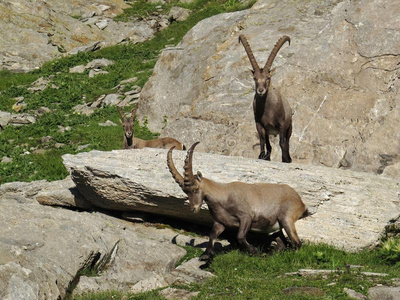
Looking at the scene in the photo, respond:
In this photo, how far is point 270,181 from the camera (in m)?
13.5

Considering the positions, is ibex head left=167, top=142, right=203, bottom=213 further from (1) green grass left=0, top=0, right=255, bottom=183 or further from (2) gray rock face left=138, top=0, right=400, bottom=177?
(1) green grass left=0, top=0, right=255, bottom=183

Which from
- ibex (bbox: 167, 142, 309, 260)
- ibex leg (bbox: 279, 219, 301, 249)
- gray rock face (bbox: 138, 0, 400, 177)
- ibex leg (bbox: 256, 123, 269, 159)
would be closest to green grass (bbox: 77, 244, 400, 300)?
ibex leg (bbox: 279, 219, 301, 249)

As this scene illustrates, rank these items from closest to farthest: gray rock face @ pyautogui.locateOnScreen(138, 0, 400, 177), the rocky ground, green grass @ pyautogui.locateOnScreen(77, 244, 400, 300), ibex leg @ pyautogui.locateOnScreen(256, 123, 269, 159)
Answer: green grass @ pyautogui.locateOnScreen(77, 244, 400, 300) < ibex leg @ pyautogui.locateOnScreen(256, 123, 269, 159) < gray rock face @ pyautogui.locateOnScreen(138, 0, 400, 177) < the rocky ground

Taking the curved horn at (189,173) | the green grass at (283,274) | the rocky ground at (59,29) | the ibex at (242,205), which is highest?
the rocky ground at (59,29)

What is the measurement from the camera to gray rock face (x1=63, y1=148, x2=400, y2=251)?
42.7 ft

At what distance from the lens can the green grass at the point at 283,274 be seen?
31.3ft

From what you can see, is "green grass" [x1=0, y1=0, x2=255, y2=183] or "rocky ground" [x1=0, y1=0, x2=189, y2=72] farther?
"rocky ground" [x1=0, y1=0, x2=189, y2=72]

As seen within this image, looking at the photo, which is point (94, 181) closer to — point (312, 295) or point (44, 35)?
point (312, 295)

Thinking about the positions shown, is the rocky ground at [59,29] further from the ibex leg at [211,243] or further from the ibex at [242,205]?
the ibex leg at [211,243]

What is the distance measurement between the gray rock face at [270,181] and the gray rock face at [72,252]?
64cm

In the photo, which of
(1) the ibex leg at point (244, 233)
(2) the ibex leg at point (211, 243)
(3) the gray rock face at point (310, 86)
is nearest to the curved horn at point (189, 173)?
(2) the ibex leg at point (211, 243)

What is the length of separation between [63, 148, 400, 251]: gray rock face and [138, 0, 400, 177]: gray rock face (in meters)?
2.98

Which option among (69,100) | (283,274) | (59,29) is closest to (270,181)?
(283,274)

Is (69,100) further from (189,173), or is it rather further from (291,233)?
(291,233)
